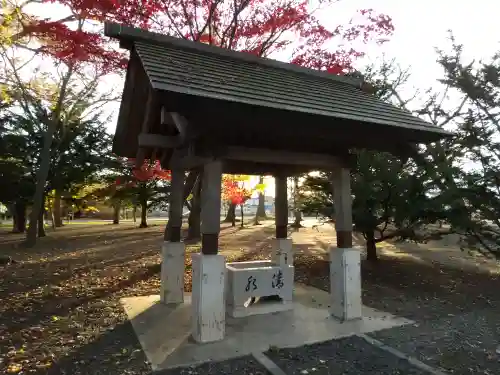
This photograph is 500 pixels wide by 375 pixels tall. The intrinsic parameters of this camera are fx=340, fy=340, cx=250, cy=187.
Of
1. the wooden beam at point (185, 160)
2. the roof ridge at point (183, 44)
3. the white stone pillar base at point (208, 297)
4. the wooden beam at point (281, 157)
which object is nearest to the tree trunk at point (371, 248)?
the roof ridge at point (183, 44)

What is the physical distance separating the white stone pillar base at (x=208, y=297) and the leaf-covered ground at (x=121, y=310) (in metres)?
0.80

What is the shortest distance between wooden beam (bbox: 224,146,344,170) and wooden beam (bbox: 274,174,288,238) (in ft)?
5.56

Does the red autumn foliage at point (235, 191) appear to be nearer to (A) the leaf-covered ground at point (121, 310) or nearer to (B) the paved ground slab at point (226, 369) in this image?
(A) the leaf-covered ground at point (121, 310)

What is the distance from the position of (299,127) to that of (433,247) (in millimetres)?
12839

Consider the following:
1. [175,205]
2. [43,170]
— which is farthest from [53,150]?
[175,205]

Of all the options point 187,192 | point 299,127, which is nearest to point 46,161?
point 187,192

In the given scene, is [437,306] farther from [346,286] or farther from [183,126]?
[183,126]

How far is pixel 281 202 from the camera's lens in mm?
7141

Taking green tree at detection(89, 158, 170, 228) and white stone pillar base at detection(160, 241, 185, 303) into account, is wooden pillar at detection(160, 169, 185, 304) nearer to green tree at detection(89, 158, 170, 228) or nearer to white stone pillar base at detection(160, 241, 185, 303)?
white stone pillar base at detection(160, 241, 185, 303)

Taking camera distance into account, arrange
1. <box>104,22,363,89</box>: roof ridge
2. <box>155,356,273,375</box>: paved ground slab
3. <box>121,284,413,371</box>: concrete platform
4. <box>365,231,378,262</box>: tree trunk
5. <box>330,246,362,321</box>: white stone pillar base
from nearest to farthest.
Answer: <box>155,356,273,375</box>: paved ground slab < <box>121,284,413,371</box>: concrete platform < <box>104,22,363,89</box>: roof ridge < <box>330,246,362,321</box>: white stone pillar base < <box>365,231,378,262</box>: tree trunk

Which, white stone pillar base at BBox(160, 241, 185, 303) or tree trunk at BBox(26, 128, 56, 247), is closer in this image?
white stone pillar base at BBox(160, 241, 185, 303)

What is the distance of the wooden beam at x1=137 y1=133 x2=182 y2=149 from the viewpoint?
196 inches

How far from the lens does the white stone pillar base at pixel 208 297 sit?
435 centimetres

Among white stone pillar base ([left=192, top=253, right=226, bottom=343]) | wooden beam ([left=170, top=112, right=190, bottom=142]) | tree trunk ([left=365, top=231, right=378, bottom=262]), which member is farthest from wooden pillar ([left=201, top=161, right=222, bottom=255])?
tree trunk ([left=365, top=231, right=378, bottom=262])
